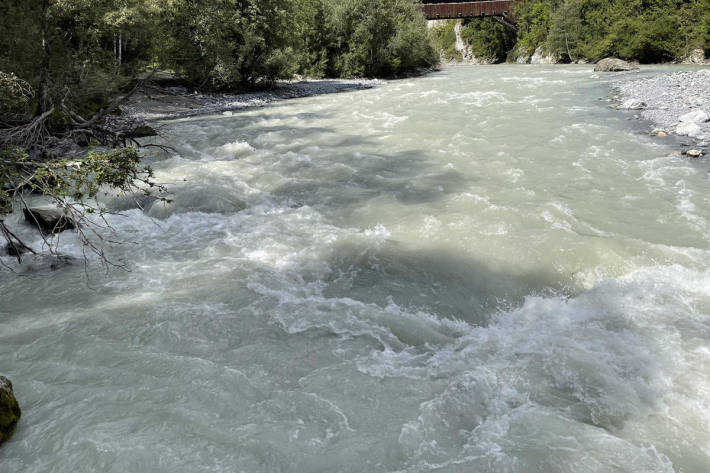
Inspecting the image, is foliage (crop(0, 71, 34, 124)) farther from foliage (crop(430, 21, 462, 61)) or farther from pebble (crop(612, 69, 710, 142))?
foliage (crop(430, 21, 462, 61))

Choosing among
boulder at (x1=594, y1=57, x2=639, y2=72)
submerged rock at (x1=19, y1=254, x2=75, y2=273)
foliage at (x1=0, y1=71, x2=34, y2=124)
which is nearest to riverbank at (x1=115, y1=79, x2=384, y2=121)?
foliage at (x1=0, y1=71, x2=34, y2=124)

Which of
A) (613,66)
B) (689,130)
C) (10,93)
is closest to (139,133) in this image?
(10,93)

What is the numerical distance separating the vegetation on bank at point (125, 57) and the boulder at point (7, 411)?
1373 millimetres

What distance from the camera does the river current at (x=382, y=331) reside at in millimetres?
3625

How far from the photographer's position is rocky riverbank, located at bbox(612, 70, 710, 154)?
13.2 m

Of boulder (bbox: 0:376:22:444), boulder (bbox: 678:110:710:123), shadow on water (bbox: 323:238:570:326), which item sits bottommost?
shadow on water (bbox: 323:238:570:326)

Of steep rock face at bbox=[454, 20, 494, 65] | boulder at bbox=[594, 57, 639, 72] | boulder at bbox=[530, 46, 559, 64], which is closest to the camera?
boulder at bbox=[594, 57, 639, 72]

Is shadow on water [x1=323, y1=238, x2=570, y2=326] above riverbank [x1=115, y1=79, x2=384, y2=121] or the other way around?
the other way around

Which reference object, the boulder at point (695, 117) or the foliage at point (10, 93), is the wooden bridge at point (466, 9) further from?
the foliage at point (10, 93)

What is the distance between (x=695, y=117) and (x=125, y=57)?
26.4m

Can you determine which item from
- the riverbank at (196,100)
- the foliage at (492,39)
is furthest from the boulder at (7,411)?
the foliage at (492,39)

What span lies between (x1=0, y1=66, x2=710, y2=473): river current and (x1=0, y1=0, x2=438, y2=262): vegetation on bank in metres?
1.38

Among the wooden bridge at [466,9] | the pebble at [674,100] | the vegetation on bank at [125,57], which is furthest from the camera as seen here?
the wooden bridge at [466,9]

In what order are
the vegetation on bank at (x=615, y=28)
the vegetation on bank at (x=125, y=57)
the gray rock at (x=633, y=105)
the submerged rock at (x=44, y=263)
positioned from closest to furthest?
the vegetation on bank at (x=125, y=57)
the submerged rock at (x=44, y=263)
the gray rock at (x=633, y=105)
the vegetation on bank at (x=615, y=28)
